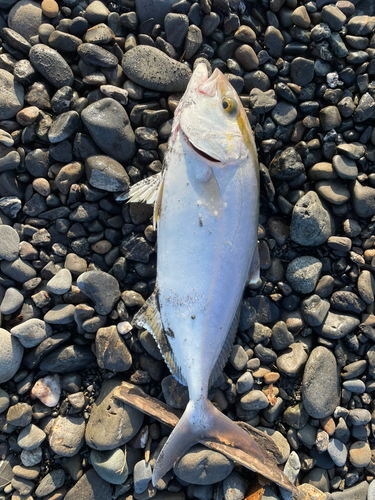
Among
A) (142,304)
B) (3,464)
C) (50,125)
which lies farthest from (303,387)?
(50,125)

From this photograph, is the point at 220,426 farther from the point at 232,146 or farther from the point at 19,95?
the point at 19,95

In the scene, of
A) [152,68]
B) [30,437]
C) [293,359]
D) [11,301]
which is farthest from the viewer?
[293,359]

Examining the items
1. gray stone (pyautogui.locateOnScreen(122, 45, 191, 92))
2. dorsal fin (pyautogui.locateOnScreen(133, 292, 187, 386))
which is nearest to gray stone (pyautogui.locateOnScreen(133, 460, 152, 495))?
dorsal fin (pyautogui.locateOnScreen(133, 292, 187, 386))

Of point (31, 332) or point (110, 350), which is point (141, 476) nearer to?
point (110, 350)

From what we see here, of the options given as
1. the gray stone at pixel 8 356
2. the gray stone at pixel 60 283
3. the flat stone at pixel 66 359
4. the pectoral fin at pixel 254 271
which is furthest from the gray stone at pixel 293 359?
the gray stone at pixel 8 356

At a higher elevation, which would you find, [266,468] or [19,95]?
[19,95]

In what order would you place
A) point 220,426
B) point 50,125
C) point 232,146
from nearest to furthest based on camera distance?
point 232,146, point 220,426, point 50,125

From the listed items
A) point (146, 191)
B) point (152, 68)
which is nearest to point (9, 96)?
point (152, 68)
